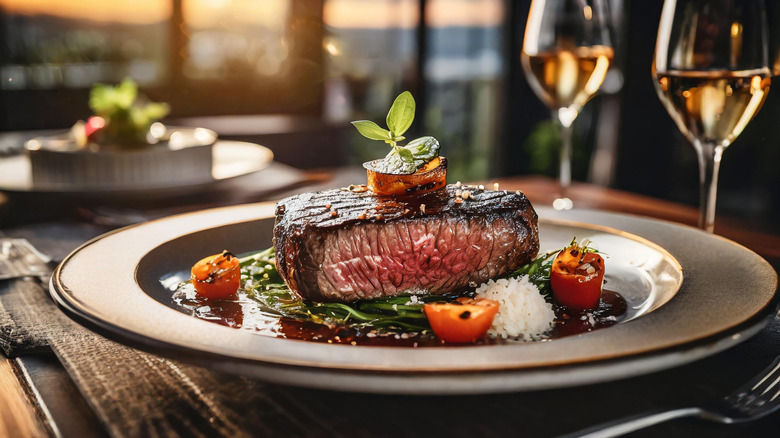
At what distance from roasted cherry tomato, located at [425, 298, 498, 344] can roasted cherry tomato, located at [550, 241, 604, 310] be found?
0.30 meters

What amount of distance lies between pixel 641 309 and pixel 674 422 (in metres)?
0.47

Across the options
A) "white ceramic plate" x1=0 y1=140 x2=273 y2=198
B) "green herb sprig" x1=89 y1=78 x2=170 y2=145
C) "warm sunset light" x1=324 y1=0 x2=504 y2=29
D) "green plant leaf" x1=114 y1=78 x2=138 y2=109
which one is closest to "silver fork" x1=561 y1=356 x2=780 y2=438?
"white ceramic plate" x1=0 y1=140 x2=273 y2=198

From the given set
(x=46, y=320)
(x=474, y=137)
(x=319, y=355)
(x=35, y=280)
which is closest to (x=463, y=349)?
(x=319, y=355)

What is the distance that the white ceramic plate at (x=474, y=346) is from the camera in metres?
1.03

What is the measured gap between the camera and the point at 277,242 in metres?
1.87

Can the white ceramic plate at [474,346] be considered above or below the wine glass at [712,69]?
below

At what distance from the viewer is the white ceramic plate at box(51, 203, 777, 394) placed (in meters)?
1.03

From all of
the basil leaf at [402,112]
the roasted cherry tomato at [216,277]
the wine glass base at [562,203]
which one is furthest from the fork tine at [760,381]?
the wine glass base at [562,203]

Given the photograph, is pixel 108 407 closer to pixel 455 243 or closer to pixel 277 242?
pixel 277 242

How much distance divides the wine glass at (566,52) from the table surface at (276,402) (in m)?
1.65

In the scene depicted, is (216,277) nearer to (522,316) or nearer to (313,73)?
(522,316)

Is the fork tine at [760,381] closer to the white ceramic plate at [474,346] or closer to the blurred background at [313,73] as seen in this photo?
the white ceramic plate at [474,346]

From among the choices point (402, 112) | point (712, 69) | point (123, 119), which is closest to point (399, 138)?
point (402, 112)

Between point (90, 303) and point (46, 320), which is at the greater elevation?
point (90, 303)
